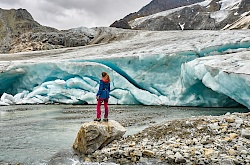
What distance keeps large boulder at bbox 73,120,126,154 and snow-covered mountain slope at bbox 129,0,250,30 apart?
56645 mm

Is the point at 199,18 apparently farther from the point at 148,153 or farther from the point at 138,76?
the point at 148,153

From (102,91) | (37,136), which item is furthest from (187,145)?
(37,136)

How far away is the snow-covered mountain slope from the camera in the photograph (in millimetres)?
62250

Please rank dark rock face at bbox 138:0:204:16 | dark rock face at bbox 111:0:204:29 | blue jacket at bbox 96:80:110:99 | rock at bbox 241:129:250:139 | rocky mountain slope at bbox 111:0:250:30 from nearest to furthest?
rock at bbox 241:129:250:139, blue jacket at bbox 96:80:110:99, rocky mountain slope at bbox 111:0:250:30, dark rock face at bbox 111:0:204:29, dark rock face at bbox 138:0:204:16

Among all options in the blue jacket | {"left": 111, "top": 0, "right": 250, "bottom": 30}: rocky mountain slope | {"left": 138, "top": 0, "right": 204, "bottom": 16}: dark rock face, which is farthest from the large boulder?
{"left": 138, "top": 0, "right": 204, "bottom": 16}: dark rock face

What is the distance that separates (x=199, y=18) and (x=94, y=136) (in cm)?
6649

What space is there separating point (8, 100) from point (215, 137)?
13.9 meters

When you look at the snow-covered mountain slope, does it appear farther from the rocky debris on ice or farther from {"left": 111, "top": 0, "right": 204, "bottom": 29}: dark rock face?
the rocky debris on ice

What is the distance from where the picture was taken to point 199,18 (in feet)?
222

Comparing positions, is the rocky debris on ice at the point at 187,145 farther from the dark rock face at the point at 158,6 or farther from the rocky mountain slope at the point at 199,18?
the dark rock face at the point at 158,6

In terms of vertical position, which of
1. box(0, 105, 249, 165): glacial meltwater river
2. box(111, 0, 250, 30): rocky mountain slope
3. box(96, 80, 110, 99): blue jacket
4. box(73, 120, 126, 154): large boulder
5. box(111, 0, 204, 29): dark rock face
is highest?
box(111, 0, 204, 29): dark rock face

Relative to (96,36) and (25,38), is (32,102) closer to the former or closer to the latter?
(96,36)

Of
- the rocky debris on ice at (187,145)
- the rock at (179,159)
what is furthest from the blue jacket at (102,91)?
the rock at (179,159)

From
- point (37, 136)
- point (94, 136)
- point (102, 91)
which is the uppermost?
point (102, 91)
